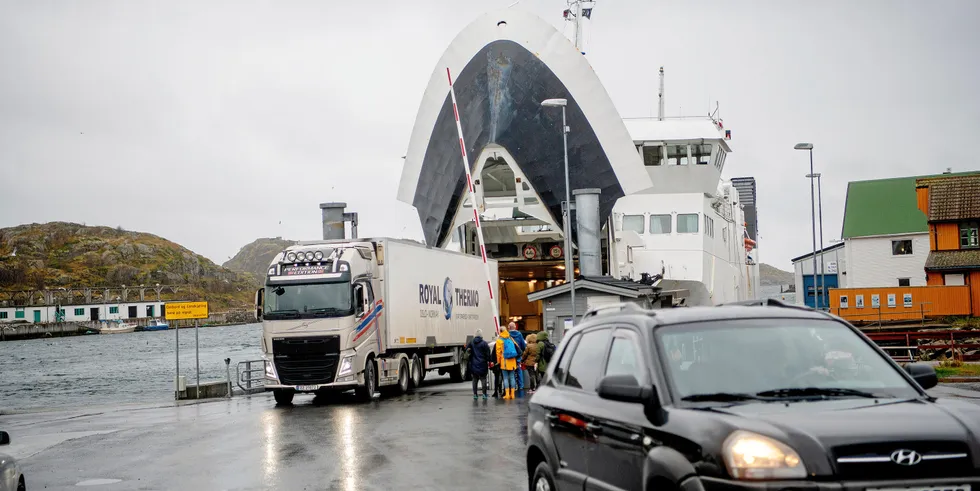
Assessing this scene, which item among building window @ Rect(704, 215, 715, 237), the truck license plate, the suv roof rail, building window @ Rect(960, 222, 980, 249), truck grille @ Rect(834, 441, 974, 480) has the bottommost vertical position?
the truck license plate

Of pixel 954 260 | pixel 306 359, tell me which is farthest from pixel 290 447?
pixel 954 260

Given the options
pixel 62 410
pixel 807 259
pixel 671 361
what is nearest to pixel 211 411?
pixel 62 410

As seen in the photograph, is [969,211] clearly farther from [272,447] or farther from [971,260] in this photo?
[272,447]

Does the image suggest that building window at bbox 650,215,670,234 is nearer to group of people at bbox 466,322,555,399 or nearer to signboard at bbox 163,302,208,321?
signboard at bbox 163,302,208,321

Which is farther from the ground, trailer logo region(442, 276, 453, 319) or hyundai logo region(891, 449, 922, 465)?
trailer logo region(442, 276, 453, 319)

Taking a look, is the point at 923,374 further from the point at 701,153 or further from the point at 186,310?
the point at 701,153

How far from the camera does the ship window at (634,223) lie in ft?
159

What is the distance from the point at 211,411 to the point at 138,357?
86.9 m

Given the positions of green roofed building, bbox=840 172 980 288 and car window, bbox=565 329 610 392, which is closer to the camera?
car window, bbox=565 329 610 392

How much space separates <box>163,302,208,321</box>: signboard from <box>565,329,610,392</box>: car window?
26046 millimetres

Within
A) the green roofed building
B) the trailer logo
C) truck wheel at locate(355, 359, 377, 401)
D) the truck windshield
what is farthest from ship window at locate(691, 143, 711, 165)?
the truck windshield

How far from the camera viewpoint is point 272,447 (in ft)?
52.6

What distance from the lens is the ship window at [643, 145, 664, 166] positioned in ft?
161

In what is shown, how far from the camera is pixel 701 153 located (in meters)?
49.6
